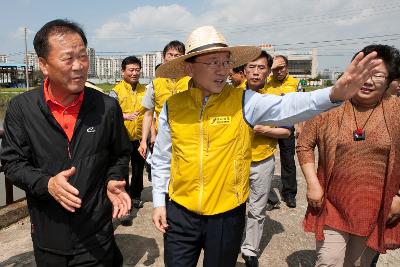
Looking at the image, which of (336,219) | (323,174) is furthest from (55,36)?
(336,219)

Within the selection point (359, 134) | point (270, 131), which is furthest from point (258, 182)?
point (359, 134)

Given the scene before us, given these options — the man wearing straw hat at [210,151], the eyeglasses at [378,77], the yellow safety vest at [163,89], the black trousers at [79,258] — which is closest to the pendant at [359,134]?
the eyeglasses at [378,77]

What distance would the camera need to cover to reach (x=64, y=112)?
210cm

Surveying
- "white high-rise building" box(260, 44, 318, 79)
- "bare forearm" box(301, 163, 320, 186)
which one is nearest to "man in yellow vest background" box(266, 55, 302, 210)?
"bare forearm" box(301, 163, 320, 186)

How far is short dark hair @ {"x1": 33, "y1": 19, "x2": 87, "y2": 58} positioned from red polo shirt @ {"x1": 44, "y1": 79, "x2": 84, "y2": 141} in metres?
0.22

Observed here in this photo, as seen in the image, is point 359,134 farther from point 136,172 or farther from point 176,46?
point 136,172

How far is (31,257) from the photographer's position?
3.58 meters

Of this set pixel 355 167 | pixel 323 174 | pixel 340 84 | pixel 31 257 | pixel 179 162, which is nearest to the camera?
pixel 340 84

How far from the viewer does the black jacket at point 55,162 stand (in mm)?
2002

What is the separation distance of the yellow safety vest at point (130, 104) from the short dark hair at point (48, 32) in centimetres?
280

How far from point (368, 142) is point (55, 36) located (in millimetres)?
2001

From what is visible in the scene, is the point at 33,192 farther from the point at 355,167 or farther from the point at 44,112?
the point at 355,167

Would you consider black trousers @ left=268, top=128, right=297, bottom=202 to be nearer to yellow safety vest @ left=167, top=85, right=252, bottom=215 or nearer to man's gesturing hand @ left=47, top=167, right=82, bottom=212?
yellow safety vest @ left=167, top=85, right=252, bottom=215

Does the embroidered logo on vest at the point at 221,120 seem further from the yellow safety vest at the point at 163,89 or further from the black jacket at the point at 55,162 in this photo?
the yellow safety vest at the point at 163,89
